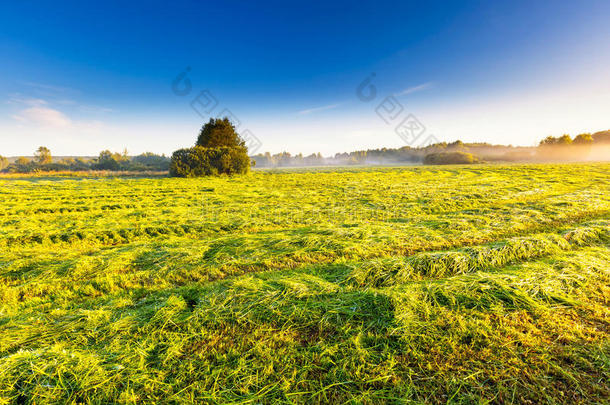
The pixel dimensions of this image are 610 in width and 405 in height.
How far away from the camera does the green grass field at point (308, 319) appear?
1889 millimetres

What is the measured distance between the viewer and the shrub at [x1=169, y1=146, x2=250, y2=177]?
2475 cm

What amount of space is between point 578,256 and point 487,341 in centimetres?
357

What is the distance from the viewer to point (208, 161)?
2570 centimetres

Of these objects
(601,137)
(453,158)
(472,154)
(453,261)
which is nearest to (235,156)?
(453,261)

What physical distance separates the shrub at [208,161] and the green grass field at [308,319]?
20595mm

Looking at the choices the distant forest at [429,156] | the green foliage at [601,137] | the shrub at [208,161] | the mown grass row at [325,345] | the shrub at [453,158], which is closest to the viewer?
the mown grass row at [325,345]

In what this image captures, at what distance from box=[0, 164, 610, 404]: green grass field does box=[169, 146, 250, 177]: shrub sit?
67.6 ft

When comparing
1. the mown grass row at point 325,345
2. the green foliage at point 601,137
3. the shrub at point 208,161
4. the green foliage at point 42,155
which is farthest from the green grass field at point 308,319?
the green foliage at point 601,137

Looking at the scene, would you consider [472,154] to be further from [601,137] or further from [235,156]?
[235,156]

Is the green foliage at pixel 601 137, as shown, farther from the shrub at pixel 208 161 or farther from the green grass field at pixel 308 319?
the green grass field at pixel 308 319

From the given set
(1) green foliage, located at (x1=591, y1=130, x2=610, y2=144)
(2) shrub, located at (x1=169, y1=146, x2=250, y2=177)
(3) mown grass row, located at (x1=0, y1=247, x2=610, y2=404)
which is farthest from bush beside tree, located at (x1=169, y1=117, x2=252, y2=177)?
(1) green foliage, located at (x1=591, y1=130, x2=610, y2=144)

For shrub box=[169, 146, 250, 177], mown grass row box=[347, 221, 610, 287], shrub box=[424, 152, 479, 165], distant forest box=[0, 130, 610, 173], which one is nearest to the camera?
mown grass row box=[347, 221, 610, 287]

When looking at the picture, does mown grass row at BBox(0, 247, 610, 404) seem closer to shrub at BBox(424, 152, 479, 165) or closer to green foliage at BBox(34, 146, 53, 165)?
shrub at BBox(424, 152, 479, 165)

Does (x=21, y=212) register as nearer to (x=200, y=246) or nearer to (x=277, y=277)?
(x=200, y=246)
